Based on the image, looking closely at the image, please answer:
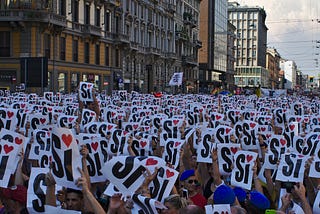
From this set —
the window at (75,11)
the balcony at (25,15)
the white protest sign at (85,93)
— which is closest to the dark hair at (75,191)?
the white protest sign at (85,93)

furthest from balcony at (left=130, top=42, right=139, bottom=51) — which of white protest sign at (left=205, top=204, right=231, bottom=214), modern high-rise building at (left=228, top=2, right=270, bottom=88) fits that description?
modern high-rise building at (left=228, top=2, right=270, bottom=88)

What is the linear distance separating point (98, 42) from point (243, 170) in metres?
43.4

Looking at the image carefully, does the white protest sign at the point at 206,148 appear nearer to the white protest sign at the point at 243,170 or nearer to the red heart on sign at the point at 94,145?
the white protest sign at the point at 243,170

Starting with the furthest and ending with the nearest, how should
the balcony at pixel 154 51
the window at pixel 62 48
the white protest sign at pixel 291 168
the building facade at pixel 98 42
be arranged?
the balcony at pixel 154 51
the window at pixel 62 48
the building facade at pixel 98 42
the white protest sign at pixel 291 168

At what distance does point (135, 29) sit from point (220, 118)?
46.3 metres

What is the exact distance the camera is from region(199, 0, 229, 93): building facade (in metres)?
99.7

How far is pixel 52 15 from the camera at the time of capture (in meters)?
39.6

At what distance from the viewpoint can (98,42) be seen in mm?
49969

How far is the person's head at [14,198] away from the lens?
6.29 metres

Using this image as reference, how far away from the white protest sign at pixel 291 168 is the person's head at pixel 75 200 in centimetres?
271

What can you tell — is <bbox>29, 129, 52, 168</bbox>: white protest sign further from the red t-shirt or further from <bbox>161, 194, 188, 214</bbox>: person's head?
<bbox>161, 194, 188, 214</bbox>: person's head

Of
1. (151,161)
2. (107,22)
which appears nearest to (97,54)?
(107,22)

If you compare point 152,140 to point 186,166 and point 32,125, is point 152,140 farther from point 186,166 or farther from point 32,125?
point 32,125

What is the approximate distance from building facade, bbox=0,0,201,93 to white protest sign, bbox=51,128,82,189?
1837 centimetres
